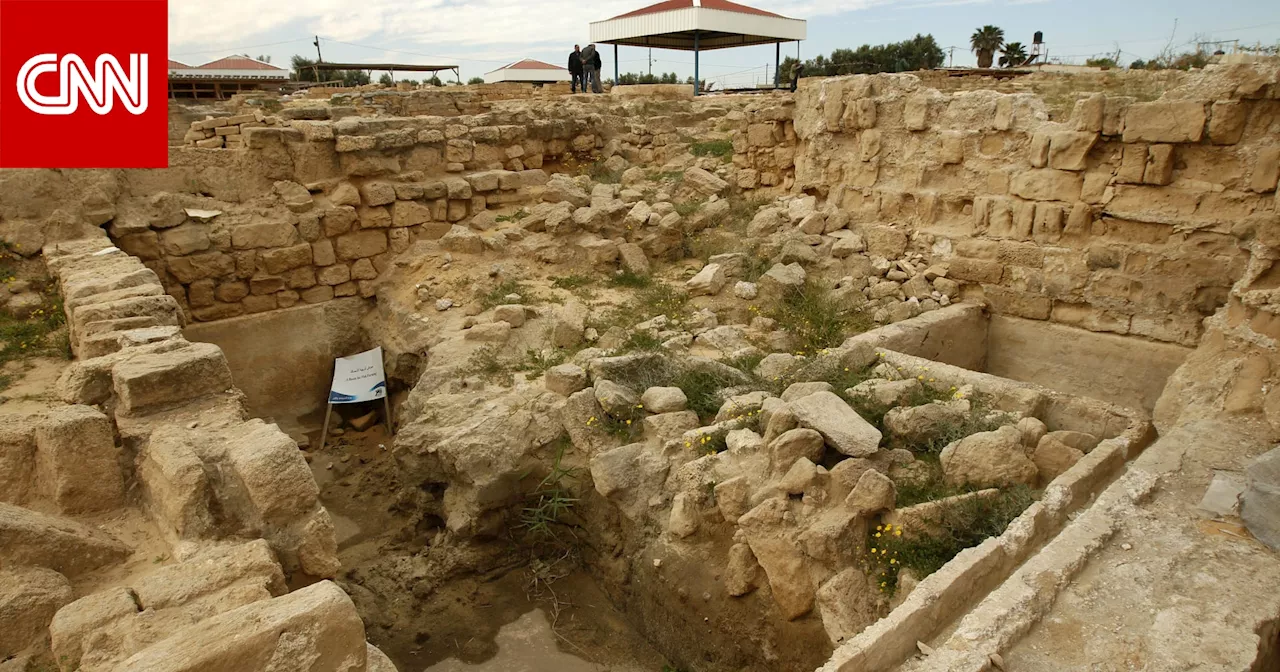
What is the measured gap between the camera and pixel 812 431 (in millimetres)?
3865

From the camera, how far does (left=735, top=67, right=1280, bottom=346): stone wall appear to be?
4953 mm

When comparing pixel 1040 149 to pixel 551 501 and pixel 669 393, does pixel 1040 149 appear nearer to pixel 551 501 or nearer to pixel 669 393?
pixel 669 393

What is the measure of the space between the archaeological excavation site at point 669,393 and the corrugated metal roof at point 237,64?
18351mm

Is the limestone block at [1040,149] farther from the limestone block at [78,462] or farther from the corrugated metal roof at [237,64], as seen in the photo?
the corrugated metal roof at [237,64]

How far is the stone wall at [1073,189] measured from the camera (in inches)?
195

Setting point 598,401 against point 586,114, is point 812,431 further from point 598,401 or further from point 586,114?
point 586,114

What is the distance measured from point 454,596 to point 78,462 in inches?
87.9

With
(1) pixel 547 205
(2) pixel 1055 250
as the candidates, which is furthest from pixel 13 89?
(2) pixel 1055 250

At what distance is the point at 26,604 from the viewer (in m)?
2.35

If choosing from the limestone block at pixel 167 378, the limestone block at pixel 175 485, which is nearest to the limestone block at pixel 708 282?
the limestone block at pixel 167 378

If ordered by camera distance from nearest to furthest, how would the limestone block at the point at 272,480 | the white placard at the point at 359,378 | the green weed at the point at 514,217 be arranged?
the limestone block at the point at 272,480 < the white placard at the point at 359,378 < the green weed at the point at 514,217

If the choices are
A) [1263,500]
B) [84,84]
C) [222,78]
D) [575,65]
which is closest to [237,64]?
[222,78]

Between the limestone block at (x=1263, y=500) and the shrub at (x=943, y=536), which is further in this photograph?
the shrub at (x=943, y=536)

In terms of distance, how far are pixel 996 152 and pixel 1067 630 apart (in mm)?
4664
